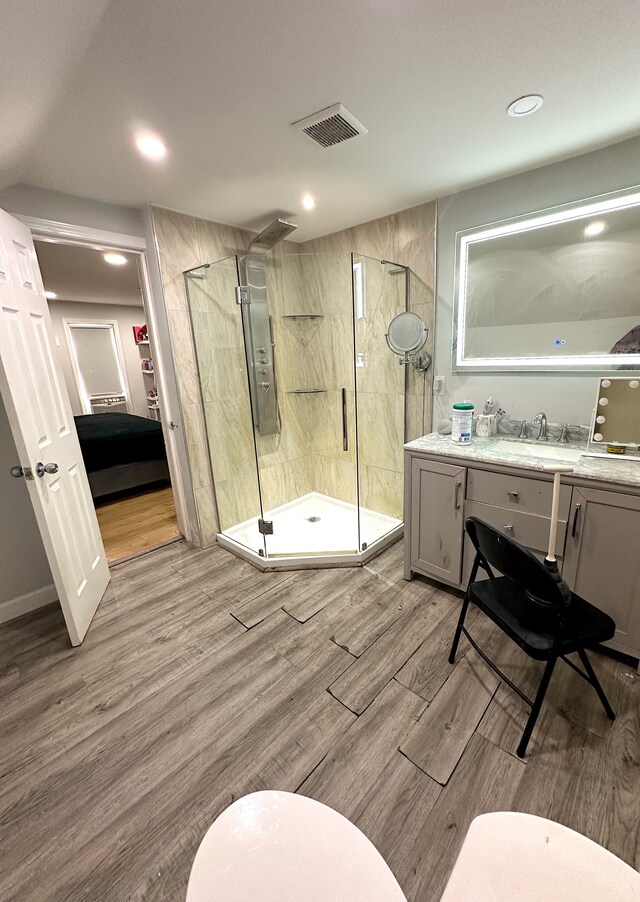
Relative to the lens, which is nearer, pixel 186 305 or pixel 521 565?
pixel 521 565

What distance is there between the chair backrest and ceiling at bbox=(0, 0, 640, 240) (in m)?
1.61

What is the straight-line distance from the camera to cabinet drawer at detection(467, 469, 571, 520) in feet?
5.67

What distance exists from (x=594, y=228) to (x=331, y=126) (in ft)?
4.78

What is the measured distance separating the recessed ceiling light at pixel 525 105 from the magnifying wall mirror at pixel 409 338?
1.12 metres

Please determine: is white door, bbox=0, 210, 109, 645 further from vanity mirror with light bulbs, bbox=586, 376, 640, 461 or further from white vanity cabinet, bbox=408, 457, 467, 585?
vanity mirror with light bulbs, bbox=586, 376, 640, 461

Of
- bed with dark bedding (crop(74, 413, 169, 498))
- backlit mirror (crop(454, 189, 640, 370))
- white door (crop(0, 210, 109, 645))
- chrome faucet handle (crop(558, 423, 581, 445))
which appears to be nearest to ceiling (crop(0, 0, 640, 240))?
backlit mirror (crop(454, 189, 640, 370))

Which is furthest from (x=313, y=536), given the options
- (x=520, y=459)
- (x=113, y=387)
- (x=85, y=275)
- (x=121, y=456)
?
(x=113, y=387)

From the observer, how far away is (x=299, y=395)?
3.42 meters

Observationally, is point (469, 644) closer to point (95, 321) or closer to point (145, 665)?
point (145, 665)

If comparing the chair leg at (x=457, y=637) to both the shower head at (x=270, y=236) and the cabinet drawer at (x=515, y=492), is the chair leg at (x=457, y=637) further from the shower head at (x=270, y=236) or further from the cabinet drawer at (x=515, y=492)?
the shower head at (x=270, y=236)

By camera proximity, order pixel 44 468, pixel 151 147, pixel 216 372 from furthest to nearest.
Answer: pixel 216 372 < pixel 44 468 < pixel 151 147

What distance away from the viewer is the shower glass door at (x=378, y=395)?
2.71 m

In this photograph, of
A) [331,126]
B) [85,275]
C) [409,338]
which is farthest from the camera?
[85,275]

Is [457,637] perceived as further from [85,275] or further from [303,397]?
[85,275]
